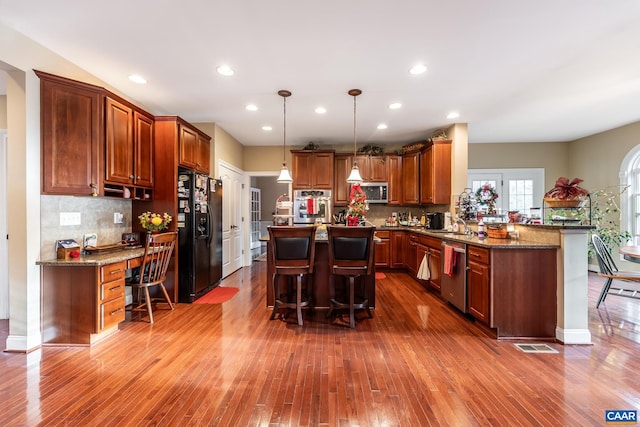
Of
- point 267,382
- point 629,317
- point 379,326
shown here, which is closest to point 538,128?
point 629,317

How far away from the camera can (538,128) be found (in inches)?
220

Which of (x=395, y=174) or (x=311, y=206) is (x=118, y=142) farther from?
(x=395, y=174)

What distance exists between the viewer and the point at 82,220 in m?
3.22

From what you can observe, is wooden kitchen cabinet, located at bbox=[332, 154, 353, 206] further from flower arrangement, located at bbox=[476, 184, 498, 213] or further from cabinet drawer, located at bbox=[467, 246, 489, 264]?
cabinet drawer, located at bbox=[467, 246, 489, 264]

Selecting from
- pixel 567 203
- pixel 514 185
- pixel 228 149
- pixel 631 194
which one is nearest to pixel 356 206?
pixel 567 203

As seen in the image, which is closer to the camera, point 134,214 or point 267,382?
point 267,382

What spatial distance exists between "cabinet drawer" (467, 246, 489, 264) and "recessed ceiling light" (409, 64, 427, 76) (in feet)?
6.48

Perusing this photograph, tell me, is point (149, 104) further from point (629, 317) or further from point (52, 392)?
point (629, 317)

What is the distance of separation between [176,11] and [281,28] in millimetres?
800

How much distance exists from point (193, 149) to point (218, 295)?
219cm

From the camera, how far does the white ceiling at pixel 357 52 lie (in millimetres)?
2275

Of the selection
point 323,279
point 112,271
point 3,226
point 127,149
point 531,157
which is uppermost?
point 531,157

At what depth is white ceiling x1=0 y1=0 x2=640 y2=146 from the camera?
228 cm

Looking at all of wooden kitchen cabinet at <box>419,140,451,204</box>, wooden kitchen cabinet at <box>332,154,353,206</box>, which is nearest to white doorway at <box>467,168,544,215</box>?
wooden kitchen cabinet at <box>419,140,451,204</box>
